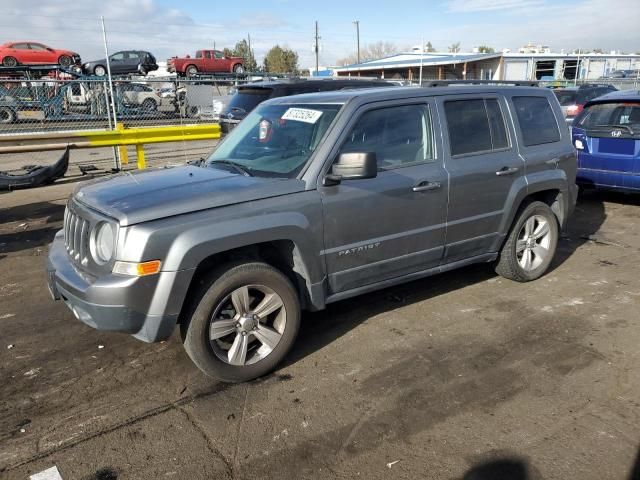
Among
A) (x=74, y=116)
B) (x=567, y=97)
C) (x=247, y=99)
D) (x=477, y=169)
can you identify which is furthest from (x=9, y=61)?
(x=477, y=169)

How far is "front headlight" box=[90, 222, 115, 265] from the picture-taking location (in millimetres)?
3221

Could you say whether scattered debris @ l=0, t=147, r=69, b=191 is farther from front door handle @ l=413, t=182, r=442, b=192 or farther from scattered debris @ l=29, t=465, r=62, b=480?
scattered debris @ l=29, t=465, r=62, b=480

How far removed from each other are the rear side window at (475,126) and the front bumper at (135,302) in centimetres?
Result: 253

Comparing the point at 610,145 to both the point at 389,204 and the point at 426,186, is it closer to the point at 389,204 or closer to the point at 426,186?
the point at 426,186

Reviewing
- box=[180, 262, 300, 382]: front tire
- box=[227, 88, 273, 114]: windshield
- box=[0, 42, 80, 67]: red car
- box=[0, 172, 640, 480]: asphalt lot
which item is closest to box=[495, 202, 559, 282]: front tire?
box=[0, 172, 640, 480]: asphalt lot

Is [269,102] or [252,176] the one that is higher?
[269,102]

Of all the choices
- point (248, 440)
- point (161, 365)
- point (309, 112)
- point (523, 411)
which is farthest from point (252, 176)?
point (523, 411)

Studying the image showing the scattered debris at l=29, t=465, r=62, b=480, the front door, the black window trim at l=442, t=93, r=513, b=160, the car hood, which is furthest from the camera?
the black window trim at l=442, t=93, r=513, b=160

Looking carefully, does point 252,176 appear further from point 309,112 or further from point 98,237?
point 98,237

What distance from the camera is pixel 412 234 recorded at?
4207mm

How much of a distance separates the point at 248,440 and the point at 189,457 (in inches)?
13.0

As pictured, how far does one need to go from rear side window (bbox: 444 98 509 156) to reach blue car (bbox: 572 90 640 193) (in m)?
3.88

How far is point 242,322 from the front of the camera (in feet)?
11.5

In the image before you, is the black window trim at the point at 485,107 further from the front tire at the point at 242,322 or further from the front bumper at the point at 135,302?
the front bumper at the point at 135,302
